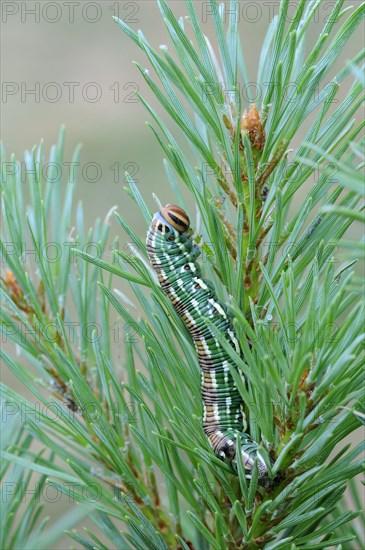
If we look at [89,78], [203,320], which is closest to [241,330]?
[203,320]

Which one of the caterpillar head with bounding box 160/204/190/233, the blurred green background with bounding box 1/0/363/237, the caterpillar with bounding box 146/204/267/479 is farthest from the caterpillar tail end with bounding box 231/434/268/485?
the blurred green background with bounding box 1/0/363/237

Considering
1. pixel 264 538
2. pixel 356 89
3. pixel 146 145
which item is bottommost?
pixel 264 538

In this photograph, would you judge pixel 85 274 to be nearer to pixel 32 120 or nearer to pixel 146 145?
pixel 146 145

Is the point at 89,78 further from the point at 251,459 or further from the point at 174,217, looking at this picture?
the point at 251,459

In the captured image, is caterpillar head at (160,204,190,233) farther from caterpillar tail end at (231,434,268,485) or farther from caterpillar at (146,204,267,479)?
caterpillar tail end at (231,434,268,485)

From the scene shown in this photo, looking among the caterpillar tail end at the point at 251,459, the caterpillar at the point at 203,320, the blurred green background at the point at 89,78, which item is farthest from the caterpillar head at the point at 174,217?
the blurred green background at the point at 89,78

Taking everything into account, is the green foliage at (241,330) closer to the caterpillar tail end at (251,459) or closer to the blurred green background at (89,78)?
the caterpillar tail end at (251,459)

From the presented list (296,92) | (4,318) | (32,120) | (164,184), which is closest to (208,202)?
(296,92)
